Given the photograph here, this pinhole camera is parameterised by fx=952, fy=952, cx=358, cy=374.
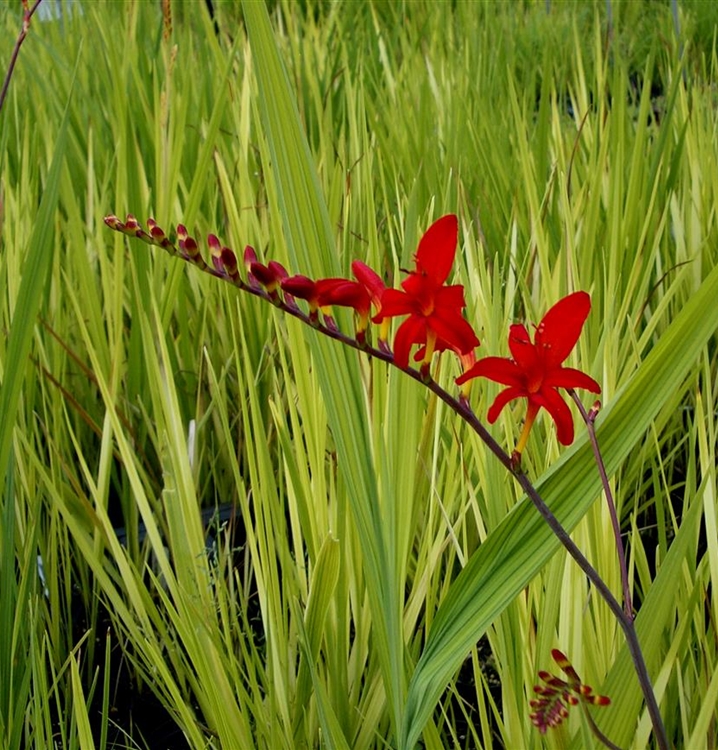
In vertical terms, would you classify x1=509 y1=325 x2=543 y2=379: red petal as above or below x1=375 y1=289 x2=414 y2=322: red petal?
below

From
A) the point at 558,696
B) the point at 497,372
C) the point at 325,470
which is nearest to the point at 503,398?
the point at 497,372

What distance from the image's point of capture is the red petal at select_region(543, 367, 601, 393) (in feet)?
1.14

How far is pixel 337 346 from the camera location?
51 cm

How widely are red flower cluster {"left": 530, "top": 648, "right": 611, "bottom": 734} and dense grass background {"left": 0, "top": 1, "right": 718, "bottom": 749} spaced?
50 mm

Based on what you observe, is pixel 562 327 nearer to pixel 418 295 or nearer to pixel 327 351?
pixel 418 295

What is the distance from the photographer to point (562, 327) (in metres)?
0.36

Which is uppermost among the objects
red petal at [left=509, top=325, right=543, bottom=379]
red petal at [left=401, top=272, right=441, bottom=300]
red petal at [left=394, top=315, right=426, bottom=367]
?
red petal at [left=401, top=272, right=441, bottom=300]

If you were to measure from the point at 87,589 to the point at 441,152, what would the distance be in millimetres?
854

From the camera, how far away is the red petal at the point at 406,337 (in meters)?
0.35

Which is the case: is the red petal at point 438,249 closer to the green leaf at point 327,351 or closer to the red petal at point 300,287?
the red petal at point 300,287

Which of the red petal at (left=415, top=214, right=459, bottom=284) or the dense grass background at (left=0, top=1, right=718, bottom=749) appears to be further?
the dense grass background at (left=0, top=1, right=718, bottom=749)

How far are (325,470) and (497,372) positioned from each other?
1.58 ft

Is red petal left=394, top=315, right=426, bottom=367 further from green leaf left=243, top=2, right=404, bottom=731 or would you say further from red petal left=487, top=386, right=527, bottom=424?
green leaf left=243, top=2, right=404, bottom=731

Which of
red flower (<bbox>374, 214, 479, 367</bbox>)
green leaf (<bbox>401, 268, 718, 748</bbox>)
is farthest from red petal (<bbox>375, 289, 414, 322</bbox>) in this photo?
green leaf (<bbox>401, 268, 718, 748</bbox>)
